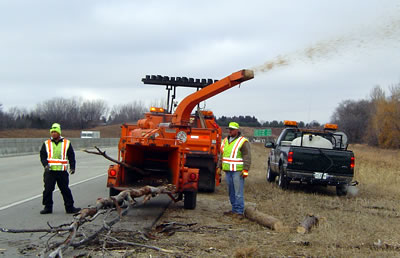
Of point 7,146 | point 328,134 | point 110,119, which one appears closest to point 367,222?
point 328,134

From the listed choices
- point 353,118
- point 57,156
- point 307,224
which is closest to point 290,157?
point 307,224

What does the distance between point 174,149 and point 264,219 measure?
8.89 feet

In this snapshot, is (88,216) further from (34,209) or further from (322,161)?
(322,161)

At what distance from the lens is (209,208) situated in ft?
34.9

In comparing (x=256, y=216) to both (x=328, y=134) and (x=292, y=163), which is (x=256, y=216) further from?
(x=328, y=134)

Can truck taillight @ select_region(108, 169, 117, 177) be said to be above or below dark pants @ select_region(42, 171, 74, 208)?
above

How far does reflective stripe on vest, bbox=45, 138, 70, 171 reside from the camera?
9.65 meters

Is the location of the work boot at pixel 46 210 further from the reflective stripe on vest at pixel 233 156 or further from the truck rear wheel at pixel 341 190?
the truck rear wheel at pixel 341 190

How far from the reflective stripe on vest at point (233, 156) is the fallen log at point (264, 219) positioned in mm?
943

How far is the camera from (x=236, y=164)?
31.6 feet

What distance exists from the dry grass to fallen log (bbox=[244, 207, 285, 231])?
0.10 metres

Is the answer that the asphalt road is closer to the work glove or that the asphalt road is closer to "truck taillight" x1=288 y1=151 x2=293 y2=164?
the work glove

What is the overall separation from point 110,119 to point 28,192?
4568 inches

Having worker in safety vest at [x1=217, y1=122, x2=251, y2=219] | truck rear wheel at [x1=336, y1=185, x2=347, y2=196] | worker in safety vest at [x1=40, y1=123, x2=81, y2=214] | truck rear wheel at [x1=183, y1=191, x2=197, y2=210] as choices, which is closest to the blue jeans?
worker in safety vest at [x1=217, y1=122, x2=251, y2=219]
